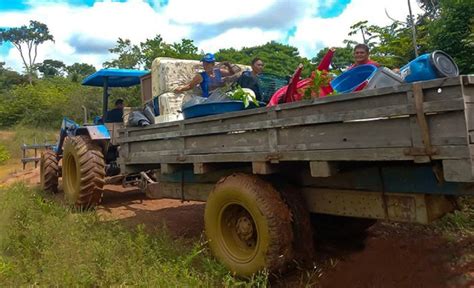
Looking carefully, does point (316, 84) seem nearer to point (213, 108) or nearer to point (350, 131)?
point (350, 131)

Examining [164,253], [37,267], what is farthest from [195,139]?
[37,267]

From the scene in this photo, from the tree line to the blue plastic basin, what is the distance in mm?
1727

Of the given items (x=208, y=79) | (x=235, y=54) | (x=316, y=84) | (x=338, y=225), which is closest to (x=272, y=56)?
(x=235, y=54)

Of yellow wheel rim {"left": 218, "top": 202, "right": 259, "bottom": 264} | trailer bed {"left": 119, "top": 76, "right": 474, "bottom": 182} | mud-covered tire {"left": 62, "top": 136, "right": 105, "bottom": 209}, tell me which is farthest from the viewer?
mud-covered tire {"left": 62, "top": 136, "right": 105, "bottom": 209}

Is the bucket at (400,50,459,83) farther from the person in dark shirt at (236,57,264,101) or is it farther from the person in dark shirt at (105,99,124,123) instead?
the person in dark shirt at (105,99,124,123)

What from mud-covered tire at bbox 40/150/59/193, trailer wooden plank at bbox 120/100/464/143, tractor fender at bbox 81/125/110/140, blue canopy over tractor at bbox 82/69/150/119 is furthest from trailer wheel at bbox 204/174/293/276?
mud-covered tire at bbox 40/150/59/193

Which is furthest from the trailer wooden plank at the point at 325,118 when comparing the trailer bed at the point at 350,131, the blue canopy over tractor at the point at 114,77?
the blue canopy over tractor at the point at 114,77

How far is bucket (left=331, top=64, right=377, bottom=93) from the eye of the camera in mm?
3531

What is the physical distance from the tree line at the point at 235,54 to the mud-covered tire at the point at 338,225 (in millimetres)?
1848

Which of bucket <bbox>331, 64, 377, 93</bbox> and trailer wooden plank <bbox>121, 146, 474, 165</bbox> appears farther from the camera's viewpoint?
bucket <bbox>331, 64, 377, 93</bbox>

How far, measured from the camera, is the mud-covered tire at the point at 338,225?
4273mm

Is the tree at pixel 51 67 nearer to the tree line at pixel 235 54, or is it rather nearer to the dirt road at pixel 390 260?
the tree line at pixel 235 54

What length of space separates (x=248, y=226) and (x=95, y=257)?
1525 mm

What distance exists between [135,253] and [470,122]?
3.14 meters
